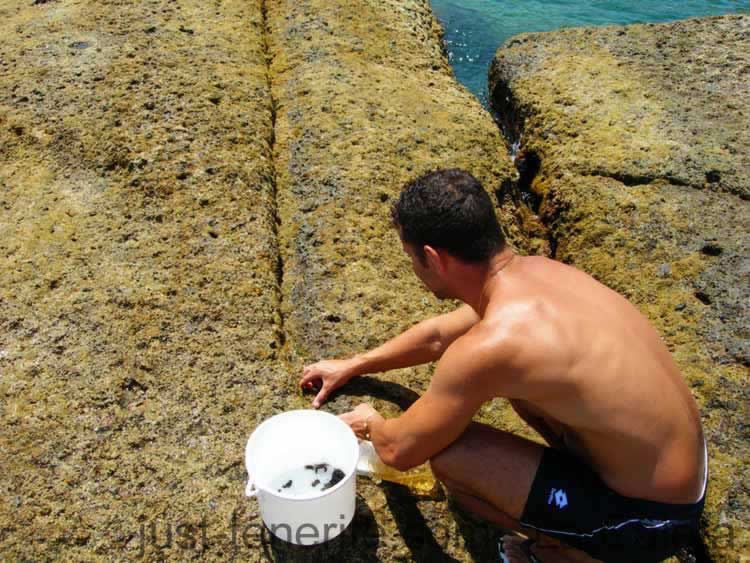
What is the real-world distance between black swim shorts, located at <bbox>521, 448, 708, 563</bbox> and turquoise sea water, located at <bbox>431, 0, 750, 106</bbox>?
8054mm

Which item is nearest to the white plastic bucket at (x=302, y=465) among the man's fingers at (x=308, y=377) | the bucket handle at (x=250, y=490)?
the bucket handle at (x=250, y=490)

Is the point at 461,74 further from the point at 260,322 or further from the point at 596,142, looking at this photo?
the point at 260,322

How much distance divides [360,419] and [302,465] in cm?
29

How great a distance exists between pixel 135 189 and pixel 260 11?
2.54 metres

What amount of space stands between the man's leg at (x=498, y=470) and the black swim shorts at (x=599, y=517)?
4 cm

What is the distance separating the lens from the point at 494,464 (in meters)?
2.55

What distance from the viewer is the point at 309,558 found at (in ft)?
8.42

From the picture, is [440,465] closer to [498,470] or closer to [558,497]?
[498,470]

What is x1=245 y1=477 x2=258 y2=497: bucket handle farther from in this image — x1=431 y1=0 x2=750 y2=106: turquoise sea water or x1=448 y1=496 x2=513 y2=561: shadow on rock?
x1=431 y1=0 x2=750 y2=106: turquoise sea water

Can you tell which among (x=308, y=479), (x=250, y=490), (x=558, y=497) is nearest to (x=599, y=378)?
(x=558, y=497)

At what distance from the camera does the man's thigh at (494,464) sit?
2527mm

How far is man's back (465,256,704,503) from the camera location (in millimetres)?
2236

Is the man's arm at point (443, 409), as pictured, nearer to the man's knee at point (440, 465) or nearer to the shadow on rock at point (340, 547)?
the man's knee at point (440, 465)

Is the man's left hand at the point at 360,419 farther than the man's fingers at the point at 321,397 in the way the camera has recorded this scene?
No
